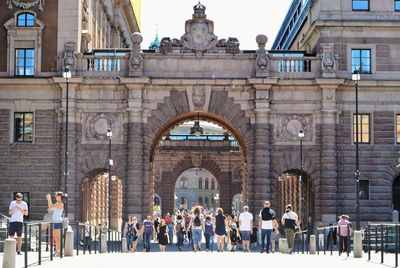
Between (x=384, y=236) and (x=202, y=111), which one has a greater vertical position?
(x=202, y=111)

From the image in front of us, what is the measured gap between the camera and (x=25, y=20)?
49.9 m

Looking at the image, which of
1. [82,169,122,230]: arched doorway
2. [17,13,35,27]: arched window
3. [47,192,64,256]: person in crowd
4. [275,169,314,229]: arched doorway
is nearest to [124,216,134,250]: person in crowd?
[47,192,64,256]: person in crowd

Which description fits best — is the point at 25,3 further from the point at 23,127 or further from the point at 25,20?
the point at 23,127

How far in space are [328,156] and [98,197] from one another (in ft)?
70.2

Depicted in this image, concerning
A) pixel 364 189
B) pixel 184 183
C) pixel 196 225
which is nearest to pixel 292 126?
pixel 364 189

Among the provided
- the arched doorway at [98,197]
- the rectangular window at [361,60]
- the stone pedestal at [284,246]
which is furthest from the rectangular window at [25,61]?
the stone pedestal at [284,246]

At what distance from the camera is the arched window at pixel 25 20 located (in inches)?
1963

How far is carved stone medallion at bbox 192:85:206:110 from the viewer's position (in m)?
49.4

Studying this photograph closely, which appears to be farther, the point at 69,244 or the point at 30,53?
the point at 30,53

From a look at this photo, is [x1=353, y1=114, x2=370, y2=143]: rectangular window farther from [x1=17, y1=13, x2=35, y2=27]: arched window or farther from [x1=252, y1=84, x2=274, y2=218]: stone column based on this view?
[x1=17, y1=13, x2=35, y2=27]: arched window

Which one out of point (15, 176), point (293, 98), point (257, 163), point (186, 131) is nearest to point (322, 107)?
point (293, 98)

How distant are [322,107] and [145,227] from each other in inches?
554

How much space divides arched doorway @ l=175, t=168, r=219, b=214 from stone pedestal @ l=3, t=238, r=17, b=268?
140m

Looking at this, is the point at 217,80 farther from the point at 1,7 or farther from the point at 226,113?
the point at 1,7
